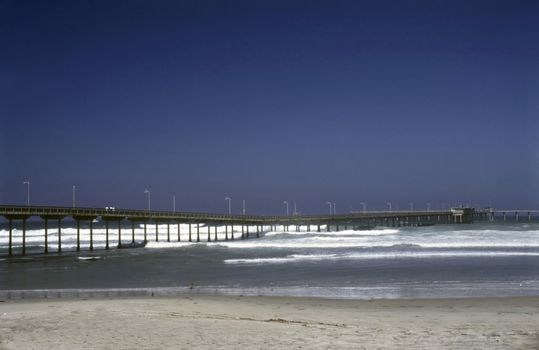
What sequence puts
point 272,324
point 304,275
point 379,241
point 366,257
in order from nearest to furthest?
point 272,324
point 304,275
point 366,257
point 379,241

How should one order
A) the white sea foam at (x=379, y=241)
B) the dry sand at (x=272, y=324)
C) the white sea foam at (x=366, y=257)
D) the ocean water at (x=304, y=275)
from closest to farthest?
1. the dry sand at (x=272, y=324)
2. the ocean water at (x=304, y=275)
3. the white sea foam at (x=366, y=257)
4. the white sea foam at (x=379, y=241)

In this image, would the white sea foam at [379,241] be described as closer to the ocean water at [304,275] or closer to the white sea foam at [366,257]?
the white sea foam at [366,257]

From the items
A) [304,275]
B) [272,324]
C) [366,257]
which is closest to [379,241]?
[366,257]

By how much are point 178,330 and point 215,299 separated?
758 centimetres

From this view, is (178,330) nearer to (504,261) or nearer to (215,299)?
(215,299)

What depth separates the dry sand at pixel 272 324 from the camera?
35.9 ft

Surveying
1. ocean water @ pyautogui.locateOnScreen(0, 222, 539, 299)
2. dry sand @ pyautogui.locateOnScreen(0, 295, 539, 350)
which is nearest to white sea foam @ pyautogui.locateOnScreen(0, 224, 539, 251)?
ocean water @ pyautogui.locateOnScreen(0, 222, 539, 299)

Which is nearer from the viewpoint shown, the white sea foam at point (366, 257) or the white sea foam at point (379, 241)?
the white sea foam at point (366, 257)

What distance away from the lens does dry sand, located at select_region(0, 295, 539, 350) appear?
35.9ft

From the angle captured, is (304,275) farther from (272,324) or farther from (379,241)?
(379,241)

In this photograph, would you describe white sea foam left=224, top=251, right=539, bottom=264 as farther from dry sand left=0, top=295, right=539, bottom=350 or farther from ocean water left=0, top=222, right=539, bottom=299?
dry sand left=0, top=295, right=539, bottom=350

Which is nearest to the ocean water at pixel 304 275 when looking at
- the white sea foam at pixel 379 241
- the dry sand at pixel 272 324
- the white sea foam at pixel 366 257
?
the white sea foam at pixel 366 257

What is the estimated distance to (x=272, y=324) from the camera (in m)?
13.4

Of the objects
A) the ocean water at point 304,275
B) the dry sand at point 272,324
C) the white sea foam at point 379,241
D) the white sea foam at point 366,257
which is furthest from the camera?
the white sea foam at point 379,241
